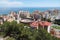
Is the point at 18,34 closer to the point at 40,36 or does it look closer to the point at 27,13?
the point at 40,36

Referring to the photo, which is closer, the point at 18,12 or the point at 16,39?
the point at 16,39

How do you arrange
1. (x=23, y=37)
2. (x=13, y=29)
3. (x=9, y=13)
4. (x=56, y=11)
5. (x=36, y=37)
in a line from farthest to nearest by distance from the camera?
(x=56, y=11) → (x=9, y=13) → (x=13, y=29) → (x=23, y=37) → (x=36, y=37)

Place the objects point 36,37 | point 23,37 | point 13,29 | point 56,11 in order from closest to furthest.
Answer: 1. point 36,37
2. point 23,37
3. point 13,29
4. point 56,11

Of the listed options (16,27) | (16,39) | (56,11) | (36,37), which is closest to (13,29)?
(16,27)

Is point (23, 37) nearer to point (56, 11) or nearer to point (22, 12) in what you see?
point (22, 12)

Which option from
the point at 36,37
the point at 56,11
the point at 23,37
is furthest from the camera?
the point at 56,11

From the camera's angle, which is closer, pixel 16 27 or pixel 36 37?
pixel 36 37

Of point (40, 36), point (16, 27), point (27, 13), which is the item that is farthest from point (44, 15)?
point (40, 36)

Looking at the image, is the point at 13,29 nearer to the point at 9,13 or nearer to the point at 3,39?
the point at 3,39

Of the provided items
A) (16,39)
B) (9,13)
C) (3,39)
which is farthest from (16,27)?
(9,13)
